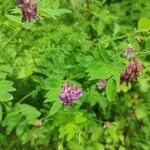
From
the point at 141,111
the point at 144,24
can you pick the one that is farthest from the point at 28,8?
the point at 141,111

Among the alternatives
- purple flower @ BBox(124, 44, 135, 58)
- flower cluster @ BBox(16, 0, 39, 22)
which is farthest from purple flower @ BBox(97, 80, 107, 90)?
flower cluster @ BBox(16, 0, 39, 22)

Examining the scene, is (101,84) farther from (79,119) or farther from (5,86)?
(5,86)

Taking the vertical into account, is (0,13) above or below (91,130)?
above

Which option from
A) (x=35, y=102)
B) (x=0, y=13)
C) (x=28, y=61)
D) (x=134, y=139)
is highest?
(x=0, y=13)

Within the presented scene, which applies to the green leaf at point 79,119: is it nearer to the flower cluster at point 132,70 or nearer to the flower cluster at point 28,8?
the flower cluster at point 132,70

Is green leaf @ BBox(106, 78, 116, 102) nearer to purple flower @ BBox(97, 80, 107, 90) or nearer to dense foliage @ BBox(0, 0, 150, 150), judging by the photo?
dense foliage @ BBox(0, 0, 150, 150)

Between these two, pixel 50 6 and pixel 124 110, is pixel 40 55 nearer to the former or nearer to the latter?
pixel 50 6

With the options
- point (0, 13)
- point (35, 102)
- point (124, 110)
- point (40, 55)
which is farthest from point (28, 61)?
point (124, 110)

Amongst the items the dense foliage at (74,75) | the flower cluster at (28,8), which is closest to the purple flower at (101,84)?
the dense foliage at (74,75)
